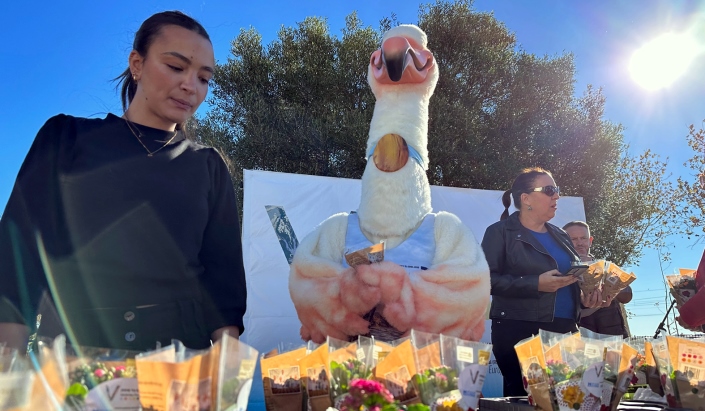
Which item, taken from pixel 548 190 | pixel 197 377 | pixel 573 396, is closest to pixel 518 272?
pixel 548 190

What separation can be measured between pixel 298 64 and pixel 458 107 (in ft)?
9.98

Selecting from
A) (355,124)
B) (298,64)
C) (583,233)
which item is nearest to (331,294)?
(583,233)

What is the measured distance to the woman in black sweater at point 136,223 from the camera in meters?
1.42

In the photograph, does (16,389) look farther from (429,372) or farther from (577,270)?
(577,270)

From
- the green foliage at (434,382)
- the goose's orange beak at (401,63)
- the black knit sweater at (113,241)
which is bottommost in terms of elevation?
the green foliage at (434,382)

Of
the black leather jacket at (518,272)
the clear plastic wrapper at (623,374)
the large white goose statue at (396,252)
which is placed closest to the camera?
the clear plastic wrapper at (623,374)

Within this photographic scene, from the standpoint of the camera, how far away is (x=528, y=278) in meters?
2.70

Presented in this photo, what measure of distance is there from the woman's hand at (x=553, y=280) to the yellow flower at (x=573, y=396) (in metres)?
1.25

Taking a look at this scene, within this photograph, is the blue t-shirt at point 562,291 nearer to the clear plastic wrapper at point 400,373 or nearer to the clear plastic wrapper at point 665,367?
the clear plastic wrapper at point 665,367

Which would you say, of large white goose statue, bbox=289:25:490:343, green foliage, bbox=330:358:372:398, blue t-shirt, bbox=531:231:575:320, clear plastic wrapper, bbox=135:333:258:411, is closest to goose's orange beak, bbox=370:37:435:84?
large white goose statue, bbox=289:25:490:343

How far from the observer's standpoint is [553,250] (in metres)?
2.97

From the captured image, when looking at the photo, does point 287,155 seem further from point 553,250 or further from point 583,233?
point 553,250

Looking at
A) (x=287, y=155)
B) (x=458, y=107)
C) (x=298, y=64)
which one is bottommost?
(x=287, y=155)

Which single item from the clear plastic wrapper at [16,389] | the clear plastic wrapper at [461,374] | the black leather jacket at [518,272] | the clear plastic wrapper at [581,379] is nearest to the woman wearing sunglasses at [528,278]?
the black leather jacket at [518,272]
